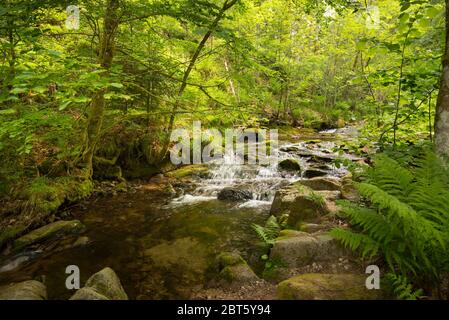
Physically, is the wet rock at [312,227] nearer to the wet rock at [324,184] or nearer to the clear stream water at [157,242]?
the clear stream water at [157,242]

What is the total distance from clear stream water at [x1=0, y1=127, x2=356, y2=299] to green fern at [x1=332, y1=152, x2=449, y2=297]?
220 cm

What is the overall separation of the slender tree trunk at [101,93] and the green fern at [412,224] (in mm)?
4999

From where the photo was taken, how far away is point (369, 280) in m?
3.23

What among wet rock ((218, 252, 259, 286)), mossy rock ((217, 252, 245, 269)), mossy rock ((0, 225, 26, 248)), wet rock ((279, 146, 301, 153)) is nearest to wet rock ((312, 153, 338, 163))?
wet rock ((279, 146, 301, 153))

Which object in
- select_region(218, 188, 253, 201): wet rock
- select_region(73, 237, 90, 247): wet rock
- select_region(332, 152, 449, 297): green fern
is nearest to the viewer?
select_region(332, 152, 449, 297): green fern

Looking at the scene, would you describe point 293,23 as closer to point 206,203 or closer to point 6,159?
point 206,203

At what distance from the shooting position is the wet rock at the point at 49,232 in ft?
19.5

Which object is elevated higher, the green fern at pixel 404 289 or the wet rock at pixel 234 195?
the green fern at pixel 404 289

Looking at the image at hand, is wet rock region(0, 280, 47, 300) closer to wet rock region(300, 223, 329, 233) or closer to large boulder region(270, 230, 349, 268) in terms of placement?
large boulder region(270, 230, 349, 268)

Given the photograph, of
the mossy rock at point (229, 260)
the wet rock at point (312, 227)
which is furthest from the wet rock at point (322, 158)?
the mossy rock at point (229, 260)

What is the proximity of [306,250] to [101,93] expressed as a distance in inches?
217

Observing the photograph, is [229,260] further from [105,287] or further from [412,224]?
[412,224]

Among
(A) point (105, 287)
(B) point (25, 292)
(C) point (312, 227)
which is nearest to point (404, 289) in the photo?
(C) point (312, 227)

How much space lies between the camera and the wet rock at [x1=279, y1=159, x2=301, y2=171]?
1116 cm
